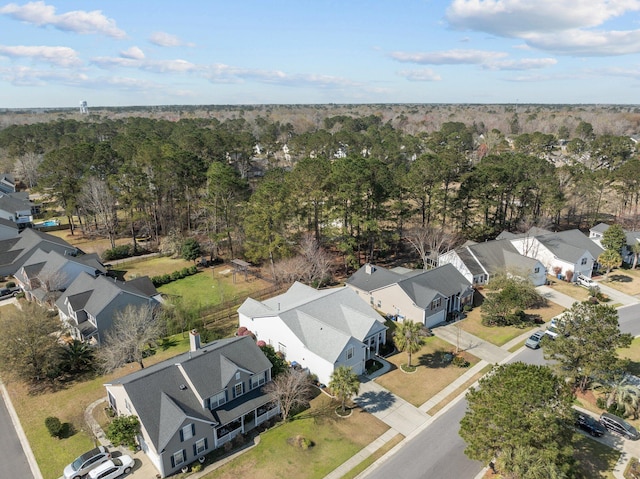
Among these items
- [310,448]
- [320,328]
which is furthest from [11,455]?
[320,328]

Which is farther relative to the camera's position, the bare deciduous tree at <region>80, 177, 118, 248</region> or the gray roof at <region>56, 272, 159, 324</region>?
the bare deciduous tree at <region>80, 177, 118, 248</region>

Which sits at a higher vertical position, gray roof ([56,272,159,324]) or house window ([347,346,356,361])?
gray roof ([56,272,159,324])

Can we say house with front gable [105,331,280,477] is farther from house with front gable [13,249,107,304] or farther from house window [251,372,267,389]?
house with front gable [13,249,107,304]

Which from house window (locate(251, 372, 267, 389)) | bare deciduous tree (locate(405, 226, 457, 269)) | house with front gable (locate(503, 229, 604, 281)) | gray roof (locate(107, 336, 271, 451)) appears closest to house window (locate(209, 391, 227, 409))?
gray roof (locate(107, 336, 271, 451))

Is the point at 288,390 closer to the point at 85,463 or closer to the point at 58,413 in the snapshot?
the point at 85,463

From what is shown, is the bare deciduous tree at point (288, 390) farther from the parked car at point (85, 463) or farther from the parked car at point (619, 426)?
the parked car at point (619, 426)

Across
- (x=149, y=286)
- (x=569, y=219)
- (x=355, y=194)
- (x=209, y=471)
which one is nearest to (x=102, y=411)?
(x=209, y=471)

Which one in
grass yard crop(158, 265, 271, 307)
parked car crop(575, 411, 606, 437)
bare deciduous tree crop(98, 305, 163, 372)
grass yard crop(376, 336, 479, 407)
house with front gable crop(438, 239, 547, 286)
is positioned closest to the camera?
parked car crop(575, 411, 606, 437)
